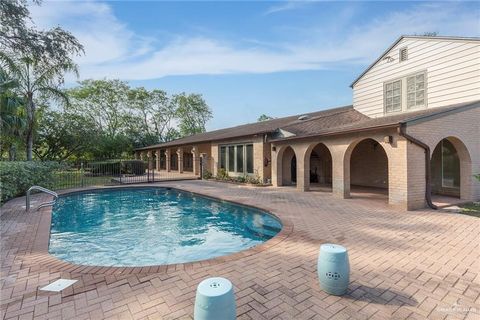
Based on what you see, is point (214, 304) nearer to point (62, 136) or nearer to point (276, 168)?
point (276, 168)

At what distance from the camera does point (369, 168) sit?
13.8m

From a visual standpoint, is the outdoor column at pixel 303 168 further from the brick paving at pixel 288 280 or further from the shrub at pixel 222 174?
the shrub at pixel 222 174

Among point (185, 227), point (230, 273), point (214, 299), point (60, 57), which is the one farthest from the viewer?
point (60, 57)

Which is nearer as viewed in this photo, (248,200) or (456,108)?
(456,108)

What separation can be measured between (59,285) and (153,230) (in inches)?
158

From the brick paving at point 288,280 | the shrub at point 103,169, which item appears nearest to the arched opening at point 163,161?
the shrub at point 103,169

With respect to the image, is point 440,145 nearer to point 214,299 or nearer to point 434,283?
point 434,283

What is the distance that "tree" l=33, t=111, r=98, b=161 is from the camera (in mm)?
27812

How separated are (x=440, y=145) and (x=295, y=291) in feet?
35.8

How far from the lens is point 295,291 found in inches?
134

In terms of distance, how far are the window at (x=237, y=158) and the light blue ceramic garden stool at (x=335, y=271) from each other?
41.7 ft

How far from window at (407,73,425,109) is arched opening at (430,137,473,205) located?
1924 millimetres

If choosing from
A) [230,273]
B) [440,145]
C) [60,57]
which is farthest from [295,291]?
[60,57]

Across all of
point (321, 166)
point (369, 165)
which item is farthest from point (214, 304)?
point (321, 166)
